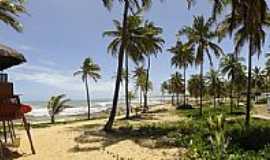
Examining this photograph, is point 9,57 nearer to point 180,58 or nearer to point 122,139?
point 122,139

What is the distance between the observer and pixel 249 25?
2362 centimetres

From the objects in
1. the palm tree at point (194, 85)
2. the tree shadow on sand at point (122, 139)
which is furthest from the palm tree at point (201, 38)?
the palm tree at point (194, 85)

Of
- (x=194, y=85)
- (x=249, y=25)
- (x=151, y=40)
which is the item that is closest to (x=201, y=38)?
(x=151, y=40)

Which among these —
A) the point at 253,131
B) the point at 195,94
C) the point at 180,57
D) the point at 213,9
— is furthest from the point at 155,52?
the point at 195,94

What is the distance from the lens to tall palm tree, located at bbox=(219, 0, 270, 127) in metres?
21.4

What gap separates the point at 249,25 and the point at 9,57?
1372 centimetres

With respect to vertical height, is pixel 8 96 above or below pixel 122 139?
above

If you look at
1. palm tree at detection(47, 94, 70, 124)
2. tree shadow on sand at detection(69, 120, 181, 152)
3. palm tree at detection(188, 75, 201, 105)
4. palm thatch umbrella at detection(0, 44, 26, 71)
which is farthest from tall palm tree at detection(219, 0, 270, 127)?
palm tree at detection(188, 75, 201, 105)

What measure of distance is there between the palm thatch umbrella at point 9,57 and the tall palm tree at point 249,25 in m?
11.4

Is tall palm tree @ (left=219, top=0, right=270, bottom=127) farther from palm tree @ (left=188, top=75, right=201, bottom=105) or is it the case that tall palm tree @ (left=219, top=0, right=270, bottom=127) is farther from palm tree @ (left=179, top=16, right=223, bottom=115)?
palm tree @ (left=188, top=75, right=201, bottom=105)

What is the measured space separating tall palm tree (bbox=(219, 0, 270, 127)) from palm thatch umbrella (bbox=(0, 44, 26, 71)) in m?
11.4

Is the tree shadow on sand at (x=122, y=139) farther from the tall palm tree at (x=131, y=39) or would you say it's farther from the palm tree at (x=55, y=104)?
the palm tree at (x=55, y=104)

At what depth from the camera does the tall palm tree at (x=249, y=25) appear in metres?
21.4

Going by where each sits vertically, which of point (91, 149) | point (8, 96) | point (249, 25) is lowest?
point (91, 149)
